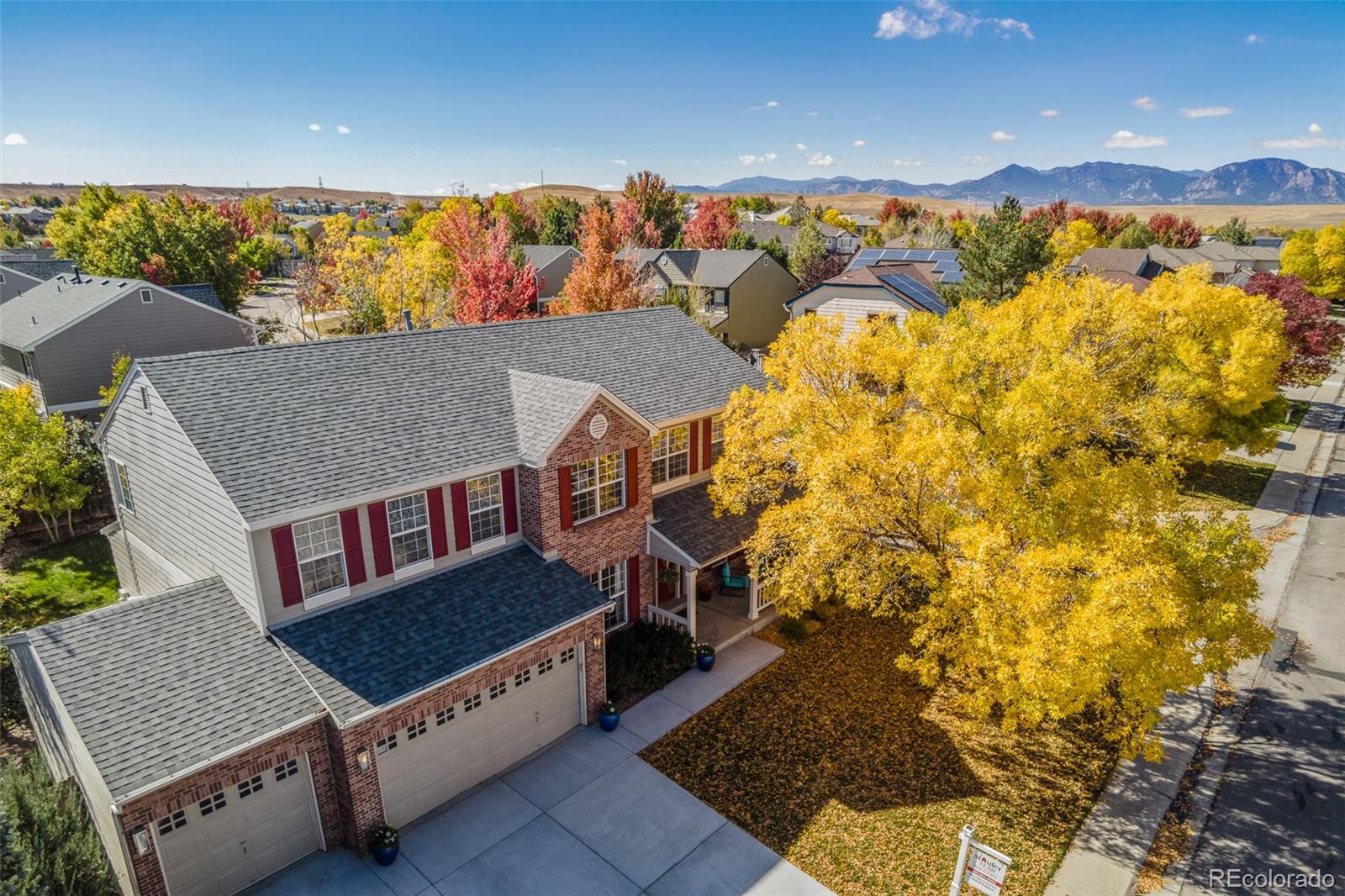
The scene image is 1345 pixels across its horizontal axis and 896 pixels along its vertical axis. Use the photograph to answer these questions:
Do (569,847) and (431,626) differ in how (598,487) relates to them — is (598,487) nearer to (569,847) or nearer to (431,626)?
(431,626)

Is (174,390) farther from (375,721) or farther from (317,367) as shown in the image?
(375,721)

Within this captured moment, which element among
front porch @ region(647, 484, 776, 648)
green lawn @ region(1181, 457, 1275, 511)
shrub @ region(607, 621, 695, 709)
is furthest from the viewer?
green lawn @ region(1181, 457, 1275, 511)

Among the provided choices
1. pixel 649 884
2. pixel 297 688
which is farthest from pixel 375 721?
pixel 649 884

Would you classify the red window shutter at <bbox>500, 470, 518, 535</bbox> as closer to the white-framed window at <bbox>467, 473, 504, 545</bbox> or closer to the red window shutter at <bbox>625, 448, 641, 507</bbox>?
the white-framed window at <bbox>467, 473, 504, 545</bbox>

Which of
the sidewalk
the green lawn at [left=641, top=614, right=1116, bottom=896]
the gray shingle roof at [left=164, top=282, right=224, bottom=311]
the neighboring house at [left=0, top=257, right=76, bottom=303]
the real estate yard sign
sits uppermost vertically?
the neighboring house at [left=0, top=257, right=76, bottom=303]

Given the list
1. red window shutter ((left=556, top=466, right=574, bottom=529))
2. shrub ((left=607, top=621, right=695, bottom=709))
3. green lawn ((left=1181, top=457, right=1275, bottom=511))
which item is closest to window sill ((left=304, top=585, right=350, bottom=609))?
red window shutter ((left=556, top=466, right=574, bottom=529))

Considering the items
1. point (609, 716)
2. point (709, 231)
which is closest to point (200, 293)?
point (609, 716)

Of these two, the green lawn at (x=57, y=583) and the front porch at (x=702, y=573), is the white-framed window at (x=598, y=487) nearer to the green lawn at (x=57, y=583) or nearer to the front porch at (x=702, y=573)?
the front porch at (x=702, y=573)

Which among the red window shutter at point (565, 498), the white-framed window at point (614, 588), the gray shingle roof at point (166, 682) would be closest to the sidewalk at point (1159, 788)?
the white-framed window at point (614, 588)
